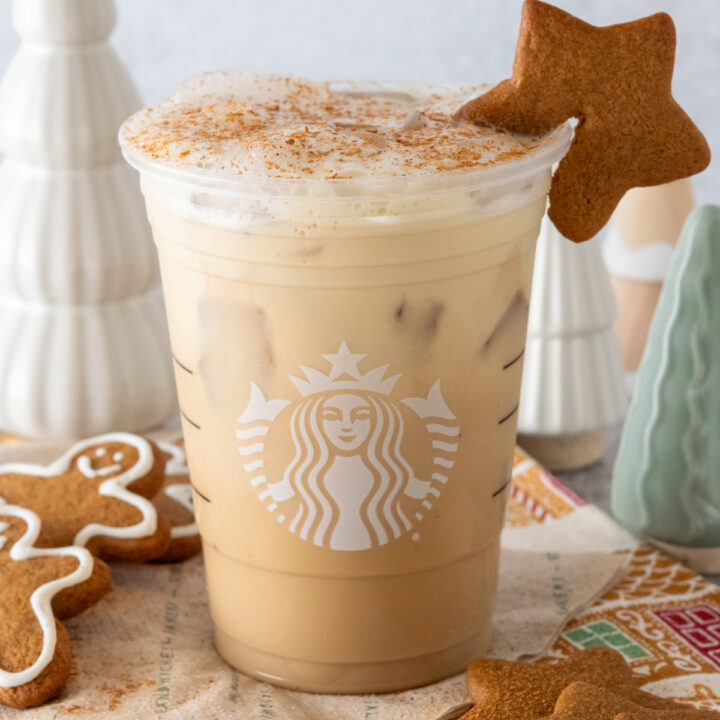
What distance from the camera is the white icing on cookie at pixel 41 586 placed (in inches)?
33.3

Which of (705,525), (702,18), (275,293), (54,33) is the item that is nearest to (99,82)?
(54,33)

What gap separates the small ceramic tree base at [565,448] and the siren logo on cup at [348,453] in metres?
0.45

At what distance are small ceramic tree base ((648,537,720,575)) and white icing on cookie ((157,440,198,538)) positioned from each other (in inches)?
17.6

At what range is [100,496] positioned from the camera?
3.40ft

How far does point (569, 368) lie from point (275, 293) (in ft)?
1.76

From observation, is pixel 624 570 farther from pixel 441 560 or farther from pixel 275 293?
pixel 275 293

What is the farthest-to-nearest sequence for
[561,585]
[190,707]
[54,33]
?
[54,33]
[561,585]
[190,707]

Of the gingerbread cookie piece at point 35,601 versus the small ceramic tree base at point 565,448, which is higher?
the gingerbread cookie piece at point 35,601

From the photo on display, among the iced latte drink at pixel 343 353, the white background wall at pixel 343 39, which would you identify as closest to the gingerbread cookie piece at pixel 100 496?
the iced latte drink at pixel 343 353

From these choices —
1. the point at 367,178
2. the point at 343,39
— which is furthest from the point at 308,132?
the point at 343,39

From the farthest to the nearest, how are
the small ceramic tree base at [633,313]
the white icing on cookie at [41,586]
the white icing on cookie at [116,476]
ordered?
the small ceramic tree base at [633,313]
the white icing on cookie at [116,476]
the white icing on cookie at [41,586]

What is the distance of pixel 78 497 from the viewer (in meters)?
1.04

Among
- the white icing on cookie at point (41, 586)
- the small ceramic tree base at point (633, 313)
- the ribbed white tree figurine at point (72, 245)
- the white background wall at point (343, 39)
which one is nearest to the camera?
the white icing on cookie at point (41, 586)

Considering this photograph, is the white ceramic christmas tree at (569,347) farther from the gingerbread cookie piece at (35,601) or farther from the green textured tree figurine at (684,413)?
the gingerbread cookie piece at (35,601)
